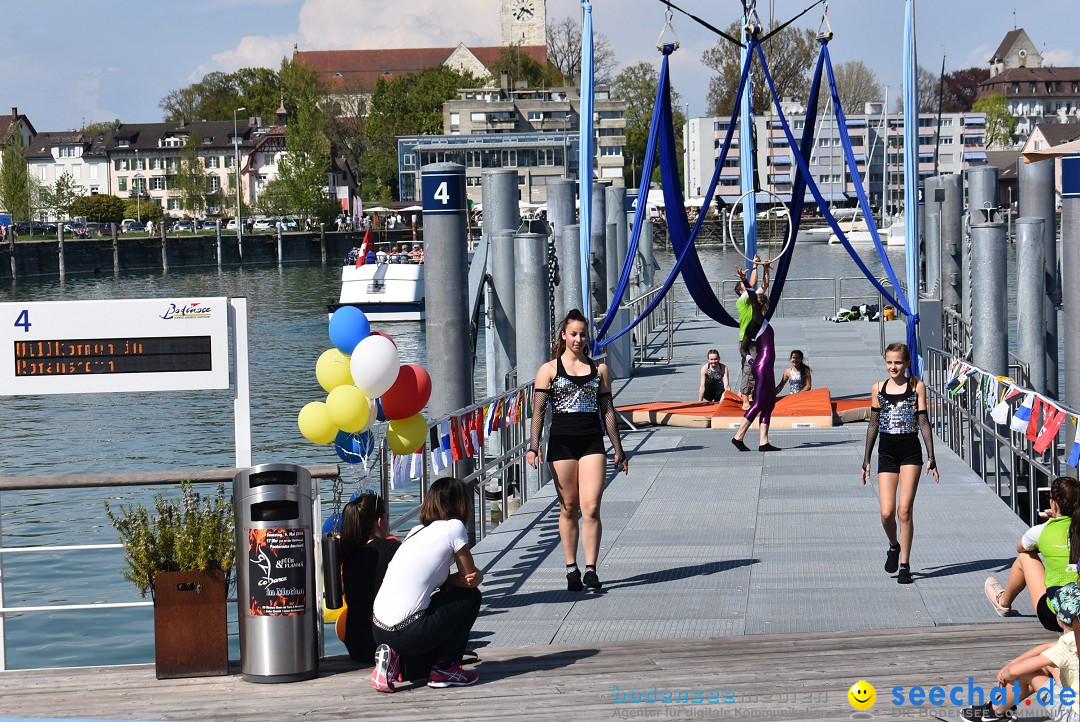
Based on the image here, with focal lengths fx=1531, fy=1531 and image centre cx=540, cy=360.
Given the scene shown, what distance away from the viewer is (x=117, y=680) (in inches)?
317

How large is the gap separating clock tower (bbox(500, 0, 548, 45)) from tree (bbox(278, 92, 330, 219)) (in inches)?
3006

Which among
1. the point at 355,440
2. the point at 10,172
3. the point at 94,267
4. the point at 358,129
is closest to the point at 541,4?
the point at 358,129

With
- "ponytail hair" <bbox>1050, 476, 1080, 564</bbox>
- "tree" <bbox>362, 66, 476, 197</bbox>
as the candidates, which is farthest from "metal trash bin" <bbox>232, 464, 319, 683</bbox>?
"tree" <bbox>362, 66, 476, 197</bbox>

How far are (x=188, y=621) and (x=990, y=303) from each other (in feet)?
39.1

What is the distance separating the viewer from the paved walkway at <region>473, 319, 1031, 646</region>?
9328mm

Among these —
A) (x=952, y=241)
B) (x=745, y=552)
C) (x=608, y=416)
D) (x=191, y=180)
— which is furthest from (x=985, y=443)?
(x=191, y=180)

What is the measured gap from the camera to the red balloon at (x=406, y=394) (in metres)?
10.3

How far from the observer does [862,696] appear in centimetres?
720

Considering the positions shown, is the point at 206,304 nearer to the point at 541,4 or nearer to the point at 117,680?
the point at 117,680

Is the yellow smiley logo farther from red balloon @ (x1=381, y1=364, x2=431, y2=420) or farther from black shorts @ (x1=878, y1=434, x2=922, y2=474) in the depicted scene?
red balloon @ (x1=381, y1=364, x2=431, y2=420)

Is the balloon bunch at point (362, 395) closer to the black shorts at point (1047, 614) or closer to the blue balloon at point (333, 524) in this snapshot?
the blue balloon at point (333, 524)

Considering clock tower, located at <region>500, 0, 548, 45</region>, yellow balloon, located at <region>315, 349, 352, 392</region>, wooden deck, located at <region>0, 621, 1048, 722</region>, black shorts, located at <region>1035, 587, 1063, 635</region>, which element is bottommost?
wooden deck, located at <region>0, 621, 1048, 722</region>

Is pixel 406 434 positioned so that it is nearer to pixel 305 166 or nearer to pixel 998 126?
pixel 305 166

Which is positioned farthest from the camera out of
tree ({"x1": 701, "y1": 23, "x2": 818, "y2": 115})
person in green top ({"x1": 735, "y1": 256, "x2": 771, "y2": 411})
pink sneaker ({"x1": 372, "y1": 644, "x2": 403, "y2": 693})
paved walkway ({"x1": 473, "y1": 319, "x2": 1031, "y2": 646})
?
tree ({"x1": 701, "y1": 23, "x2": 818, "y2": 115})
